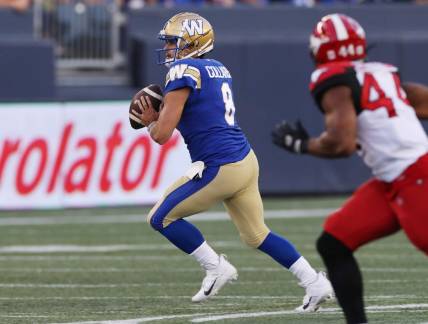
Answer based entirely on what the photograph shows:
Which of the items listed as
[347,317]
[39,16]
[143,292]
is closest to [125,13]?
[39,16]

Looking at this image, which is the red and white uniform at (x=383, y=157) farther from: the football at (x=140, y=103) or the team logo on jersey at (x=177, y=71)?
the football at (x=140, y=103)

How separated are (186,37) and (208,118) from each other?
0.51 meters

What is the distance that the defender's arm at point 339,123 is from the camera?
19.0ft

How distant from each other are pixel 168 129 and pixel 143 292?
1.59 meters

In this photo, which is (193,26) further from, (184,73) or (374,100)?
(374,100)

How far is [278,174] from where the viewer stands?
49.7 ft

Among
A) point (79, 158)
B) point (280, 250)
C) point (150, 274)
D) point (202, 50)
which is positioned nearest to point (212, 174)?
point (280, 250)

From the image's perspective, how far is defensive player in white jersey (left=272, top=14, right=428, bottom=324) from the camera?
19.1 feet

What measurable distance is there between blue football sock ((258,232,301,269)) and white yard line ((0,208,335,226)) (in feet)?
19.3

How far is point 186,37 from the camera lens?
7566 mm

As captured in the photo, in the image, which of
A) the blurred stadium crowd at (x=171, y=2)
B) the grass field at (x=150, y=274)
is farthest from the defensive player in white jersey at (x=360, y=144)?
the blurred stadium crowd at (x=171, y=2)

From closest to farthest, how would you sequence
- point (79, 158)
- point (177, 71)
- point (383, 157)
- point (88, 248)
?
1. point (383, 157)
2. point (177, 71)
3. point (88, 248)
4. point (79, 158)

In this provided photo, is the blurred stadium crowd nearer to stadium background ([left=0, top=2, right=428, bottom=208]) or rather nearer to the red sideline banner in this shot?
stadium background ([left=0, top=2, right=428, bottom=208])

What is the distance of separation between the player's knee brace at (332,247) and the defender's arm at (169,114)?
143 centimetres
